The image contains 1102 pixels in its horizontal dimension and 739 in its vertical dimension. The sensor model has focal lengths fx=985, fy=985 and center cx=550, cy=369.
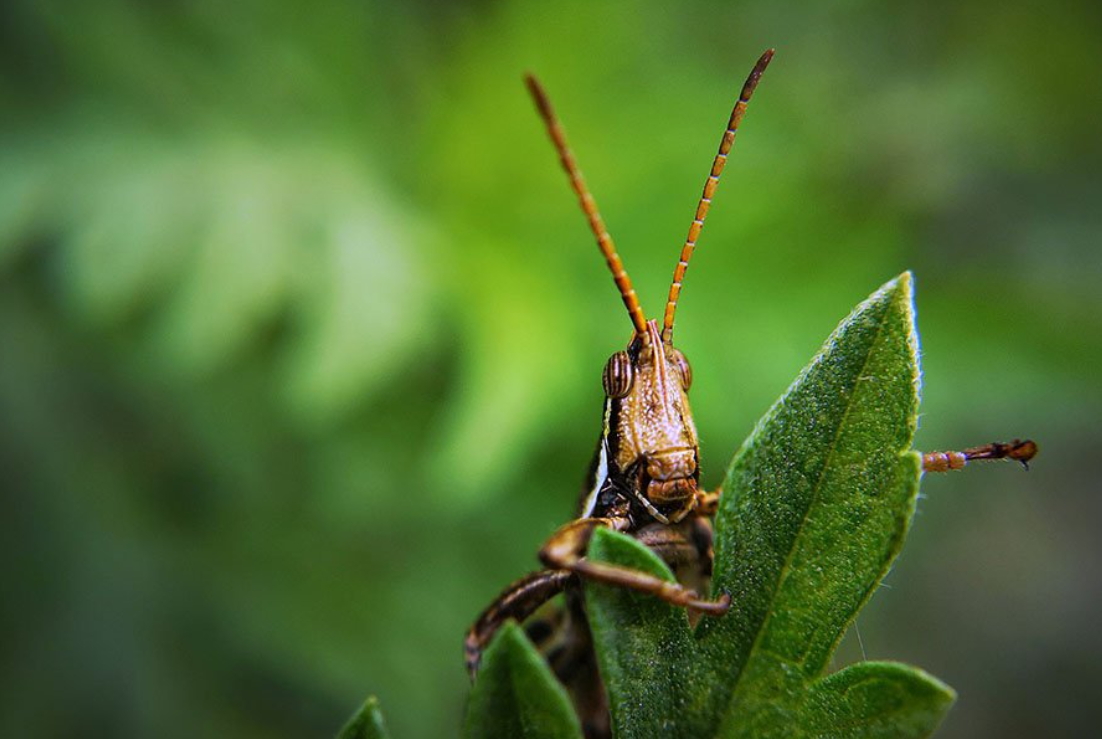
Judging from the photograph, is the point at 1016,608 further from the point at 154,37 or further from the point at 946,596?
the point at 154,37

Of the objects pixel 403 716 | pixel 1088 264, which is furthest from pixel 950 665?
pixel 403 716

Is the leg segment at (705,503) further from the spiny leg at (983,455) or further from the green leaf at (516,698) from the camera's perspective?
the green leaf at (516,698)

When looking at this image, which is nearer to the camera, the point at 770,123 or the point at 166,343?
the point at 166,343

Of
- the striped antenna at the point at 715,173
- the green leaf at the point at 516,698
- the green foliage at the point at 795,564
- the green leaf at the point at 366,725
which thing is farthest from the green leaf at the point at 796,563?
the striped antenna at the point at 715,173

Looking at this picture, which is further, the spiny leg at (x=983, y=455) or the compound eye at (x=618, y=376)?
the compound eye at (x=618, y=376)

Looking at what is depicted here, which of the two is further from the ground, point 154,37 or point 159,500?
point 154,37

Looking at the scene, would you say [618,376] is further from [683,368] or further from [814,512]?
[814,512]
